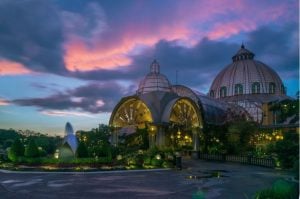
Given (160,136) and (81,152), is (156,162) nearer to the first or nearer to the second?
(81,152)

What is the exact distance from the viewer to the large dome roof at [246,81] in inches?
3103

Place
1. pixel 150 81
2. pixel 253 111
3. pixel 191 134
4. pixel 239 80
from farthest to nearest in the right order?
pixel 239 80
pixel 253 111
pixel 150 81
pixel 191 134

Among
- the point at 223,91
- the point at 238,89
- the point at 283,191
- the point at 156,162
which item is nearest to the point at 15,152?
the point at 156,162

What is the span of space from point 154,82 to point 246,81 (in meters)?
26.5

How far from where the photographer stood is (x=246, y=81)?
7950 cm

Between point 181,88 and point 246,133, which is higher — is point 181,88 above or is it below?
above

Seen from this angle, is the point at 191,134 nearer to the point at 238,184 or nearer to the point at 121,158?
the point at 121,158

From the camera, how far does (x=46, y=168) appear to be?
28.9m

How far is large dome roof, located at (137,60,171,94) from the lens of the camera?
6241cm

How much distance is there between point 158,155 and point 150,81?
105ft

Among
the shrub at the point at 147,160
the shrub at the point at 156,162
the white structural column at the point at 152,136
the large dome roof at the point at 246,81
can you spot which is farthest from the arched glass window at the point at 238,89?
the shrub at the point at 156,162

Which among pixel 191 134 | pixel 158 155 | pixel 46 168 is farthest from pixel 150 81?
pixel 46 168

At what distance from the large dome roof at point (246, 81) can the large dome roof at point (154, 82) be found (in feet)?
73.6

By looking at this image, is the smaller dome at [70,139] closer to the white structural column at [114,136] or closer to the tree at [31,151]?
the tree at [31,151]
